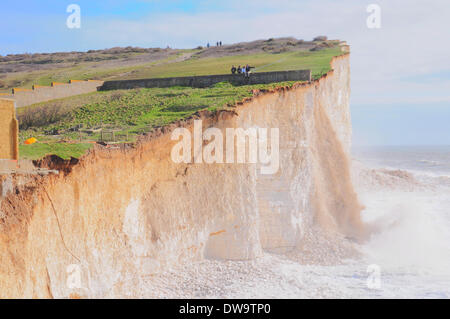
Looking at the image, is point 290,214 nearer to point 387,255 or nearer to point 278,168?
point 278,168

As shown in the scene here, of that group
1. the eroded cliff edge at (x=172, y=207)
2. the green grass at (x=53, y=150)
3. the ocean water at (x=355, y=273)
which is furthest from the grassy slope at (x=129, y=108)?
the ocean water at (x=355, y=273)

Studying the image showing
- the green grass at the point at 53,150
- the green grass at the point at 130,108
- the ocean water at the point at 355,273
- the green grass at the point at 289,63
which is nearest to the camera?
the green grass at the point at 53,150

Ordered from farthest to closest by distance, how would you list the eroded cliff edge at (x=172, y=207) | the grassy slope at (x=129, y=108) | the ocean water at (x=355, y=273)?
the grassy slope at (x=129, y=108), the ocean water at (x=355, y=273), the eroded cliff edge at (x=172, y=207)

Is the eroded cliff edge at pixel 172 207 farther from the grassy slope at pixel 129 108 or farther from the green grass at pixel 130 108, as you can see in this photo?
the green grass at pixel 130 108

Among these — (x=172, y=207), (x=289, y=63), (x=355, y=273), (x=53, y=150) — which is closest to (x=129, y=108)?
(x=172, y=207)

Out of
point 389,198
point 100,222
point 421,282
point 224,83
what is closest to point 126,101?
point 224,83

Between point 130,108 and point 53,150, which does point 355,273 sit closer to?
point 53,150
